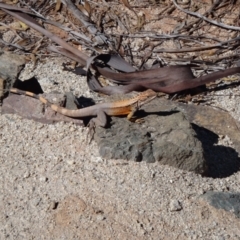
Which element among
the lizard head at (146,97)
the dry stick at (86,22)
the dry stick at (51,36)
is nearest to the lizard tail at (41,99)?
the lizard head at (146,97)

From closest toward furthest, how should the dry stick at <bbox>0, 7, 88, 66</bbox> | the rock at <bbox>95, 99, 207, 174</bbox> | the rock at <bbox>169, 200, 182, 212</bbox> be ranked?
the rock at <bbox>169, 200, 182, 212</bbox> → the rock at <bbox>95, 99, 207, 174</bbox> → the dry stick at <bbox>0, 7, 88, 66</bbox>

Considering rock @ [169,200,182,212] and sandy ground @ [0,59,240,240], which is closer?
sandy ground @ [0,59,240,240]

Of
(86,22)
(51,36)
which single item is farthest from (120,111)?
(86,22)

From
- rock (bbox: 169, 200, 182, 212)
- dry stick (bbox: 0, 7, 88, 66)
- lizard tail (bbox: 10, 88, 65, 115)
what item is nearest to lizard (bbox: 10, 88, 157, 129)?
lizard tail (bbox: 10, 88, 65, 115)

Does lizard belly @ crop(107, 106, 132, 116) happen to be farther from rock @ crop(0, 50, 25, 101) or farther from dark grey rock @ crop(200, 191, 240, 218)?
dark grey rock @ crop(200, 191, 240, 218)

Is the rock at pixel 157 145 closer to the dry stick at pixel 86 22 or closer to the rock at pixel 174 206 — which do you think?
the rock at pixel 174 206

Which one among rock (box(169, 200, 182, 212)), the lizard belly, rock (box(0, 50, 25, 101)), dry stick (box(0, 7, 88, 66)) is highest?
rock (box(169, 200, 182, 212))
